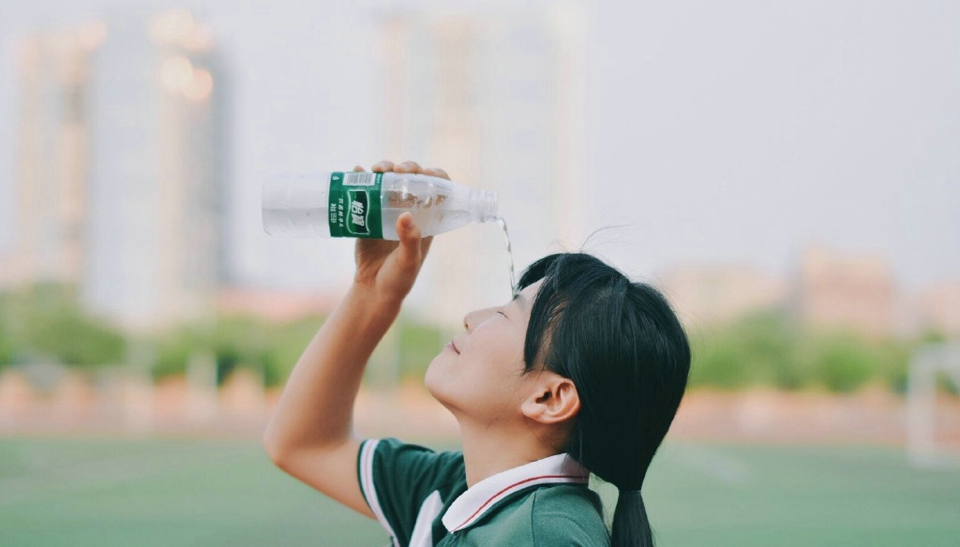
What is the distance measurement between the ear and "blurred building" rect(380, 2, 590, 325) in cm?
1821

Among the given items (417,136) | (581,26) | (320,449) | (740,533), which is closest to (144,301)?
(417,136)

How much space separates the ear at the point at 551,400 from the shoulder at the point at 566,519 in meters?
0.08

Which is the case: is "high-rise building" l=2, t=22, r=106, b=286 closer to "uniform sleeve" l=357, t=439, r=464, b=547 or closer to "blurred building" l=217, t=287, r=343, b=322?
"blurred building" l=217, t=287, r=343, b=322

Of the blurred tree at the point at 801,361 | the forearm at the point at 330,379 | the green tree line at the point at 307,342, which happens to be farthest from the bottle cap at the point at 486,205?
the blurred tree at the point at 801,361

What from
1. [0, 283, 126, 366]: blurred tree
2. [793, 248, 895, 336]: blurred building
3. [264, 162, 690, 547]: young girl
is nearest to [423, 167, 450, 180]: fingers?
[264, 162, 690, 547]: young girl

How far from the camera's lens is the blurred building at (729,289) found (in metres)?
17.7

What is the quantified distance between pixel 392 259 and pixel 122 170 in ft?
75.5

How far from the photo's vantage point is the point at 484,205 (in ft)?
4.49

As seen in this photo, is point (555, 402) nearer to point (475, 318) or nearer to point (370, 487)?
point (475, 318)

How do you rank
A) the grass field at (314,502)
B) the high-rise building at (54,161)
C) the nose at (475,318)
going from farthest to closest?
the high-rise building at (54,161), the grass field at (314,502), the nose at (475,318)

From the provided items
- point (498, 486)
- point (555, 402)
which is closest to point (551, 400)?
point (555, 402)

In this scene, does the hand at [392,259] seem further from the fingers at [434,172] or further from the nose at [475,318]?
the nose at [475,318]

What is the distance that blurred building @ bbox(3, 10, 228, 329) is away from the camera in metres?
22.1

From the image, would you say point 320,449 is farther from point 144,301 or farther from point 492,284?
point 144,301
